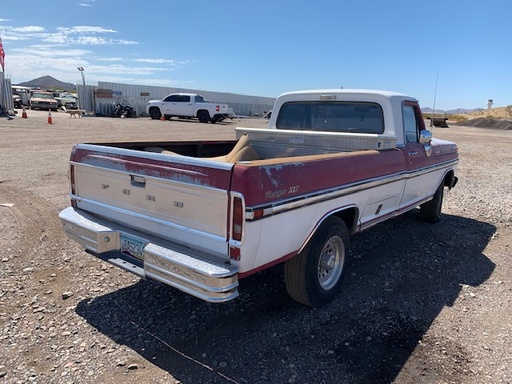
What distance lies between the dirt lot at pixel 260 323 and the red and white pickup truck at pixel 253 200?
48 centimetres

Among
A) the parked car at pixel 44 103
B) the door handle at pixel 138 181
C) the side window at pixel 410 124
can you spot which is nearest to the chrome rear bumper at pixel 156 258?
the door handle at pixel 138 181

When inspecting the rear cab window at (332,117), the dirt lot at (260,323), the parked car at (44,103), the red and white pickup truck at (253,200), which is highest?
the parked car at (44,103)

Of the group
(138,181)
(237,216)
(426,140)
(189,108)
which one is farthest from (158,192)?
(189,108)

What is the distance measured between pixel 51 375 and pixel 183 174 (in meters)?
1.63

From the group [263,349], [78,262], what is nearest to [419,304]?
[263,349]

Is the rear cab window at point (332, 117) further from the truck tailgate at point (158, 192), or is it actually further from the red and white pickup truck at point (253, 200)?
the truck tailgate at point (158, 192)

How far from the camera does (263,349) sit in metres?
3.17

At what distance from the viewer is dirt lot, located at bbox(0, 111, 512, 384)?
2.93 metres

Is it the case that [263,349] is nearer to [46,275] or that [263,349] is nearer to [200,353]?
[200,353]

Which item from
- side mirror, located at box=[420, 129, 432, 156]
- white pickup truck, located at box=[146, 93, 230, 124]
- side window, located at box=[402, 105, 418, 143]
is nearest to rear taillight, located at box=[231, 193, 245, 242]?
side window, located at box=[402, 105, 418, 143]

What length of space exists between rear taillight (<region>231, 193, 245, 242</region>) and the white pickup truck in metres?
27.4

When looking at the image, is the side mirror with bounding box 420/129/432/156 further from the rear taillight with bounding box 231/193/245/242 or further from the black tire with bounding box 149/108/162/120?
the black tire with bounding box 149/108/162/120

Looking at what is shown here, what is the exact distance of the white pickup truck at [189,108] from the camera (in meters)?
29.4

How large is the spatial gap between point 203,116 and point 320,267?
27.0 metres
